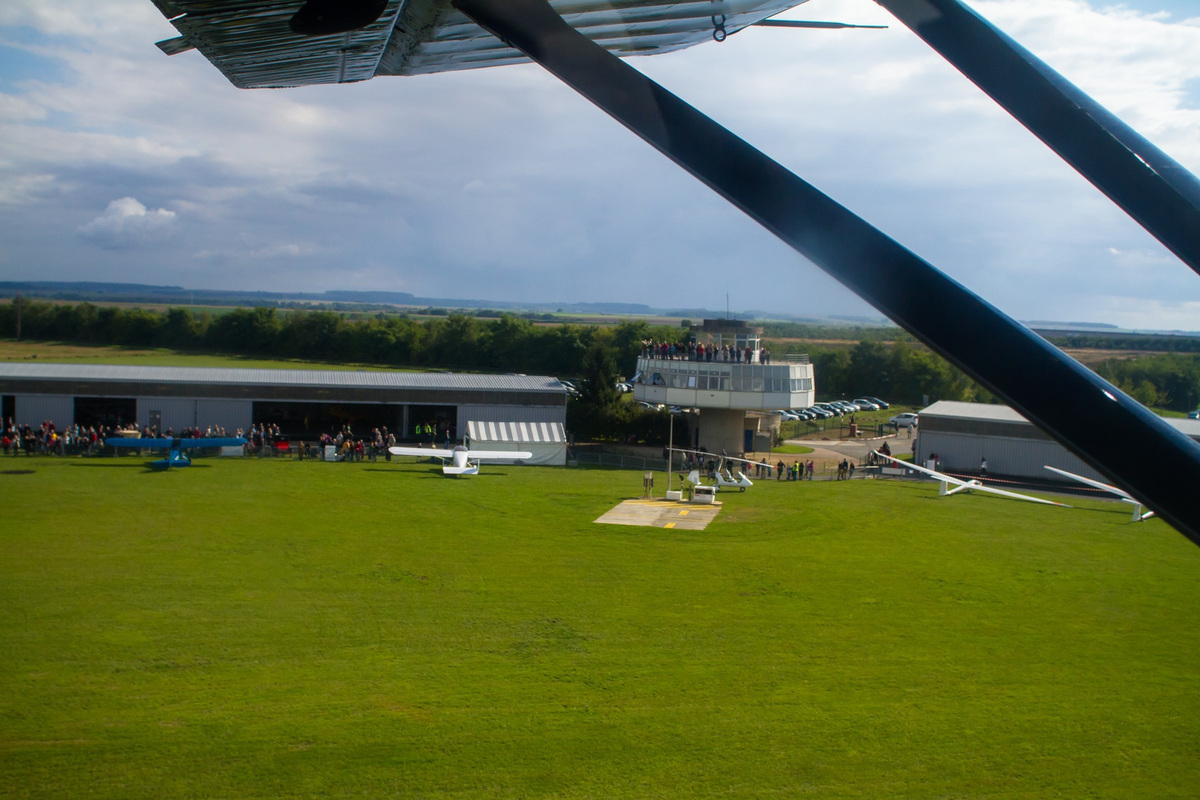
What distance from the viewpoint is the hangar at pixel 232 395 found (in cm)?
2809

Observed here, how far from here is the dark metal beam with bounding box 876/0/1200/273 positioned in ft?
3.71

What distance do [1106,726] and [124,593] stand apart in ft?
46.4

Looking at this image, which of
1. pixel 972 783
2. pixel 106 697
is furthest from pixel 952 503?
pixel 106 697

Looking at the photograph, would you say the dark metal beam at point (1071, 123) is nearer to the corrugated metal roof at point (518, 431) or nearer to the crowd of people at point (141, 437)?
the crowd of people at point (141, 437)

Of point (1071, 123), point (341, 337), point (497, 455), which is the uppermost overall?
point (341, 337)

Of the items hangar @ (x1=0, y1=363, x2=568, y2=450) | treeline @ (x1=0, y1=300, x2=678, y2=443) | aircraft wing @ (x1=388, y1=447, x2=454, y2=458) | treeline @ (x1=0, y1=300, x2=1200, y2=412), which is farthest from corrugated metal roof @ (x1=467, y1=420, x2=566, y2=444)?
treeline @ (x1=0, y1=300, x2=678, y2=443)

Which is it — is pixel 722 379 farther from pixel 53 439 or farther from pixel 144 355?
pixel 144 355

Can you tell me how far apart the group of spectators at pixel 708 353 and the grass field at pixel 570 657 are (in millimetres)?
13322

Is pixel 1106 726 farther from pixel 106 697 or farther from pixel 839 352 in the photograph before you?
pixel 839 352

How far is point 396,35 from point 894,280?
3.97 feet

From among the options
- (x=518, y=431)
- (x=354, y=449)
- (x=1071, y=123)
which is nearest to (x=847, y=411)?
(x=518, y=431)

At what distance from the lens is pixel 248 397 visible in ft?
97.6

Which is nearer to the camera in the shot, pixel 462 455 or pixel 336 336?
pixel 462 455

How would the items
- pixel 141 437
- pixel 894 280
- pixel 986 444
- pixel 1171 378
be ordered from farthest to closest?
1. pixel 986 444
2. pixel 141 437
3. pixel 1171 378
4. pixel 894 280
